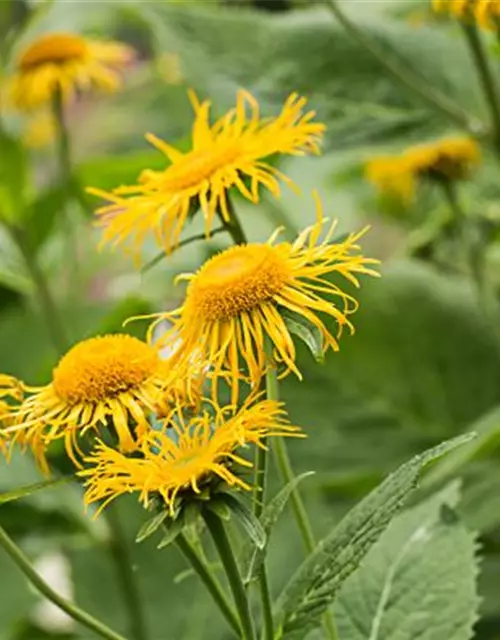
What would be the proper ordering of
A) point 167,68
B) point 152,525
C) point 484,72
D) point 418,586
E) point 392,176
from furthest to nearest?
point 167,68 < point 392,176 < point 484,72 < point 418,586 < point 152,525

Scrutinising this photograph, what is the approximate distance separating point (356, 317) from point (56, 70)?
235 millimetres

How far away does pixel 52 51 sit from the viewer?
0.79 meters

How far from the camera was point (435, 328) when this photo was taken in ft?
2.78

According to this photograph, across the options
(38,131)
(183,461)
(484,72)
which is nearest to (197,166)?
(183,461)

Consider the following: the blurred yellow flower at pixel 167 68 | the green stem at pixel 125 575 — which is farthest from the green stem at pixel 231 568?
the blurred yellow flower at pixel 167 68

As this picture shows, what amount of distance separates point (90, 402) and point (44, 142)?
2.69 feet

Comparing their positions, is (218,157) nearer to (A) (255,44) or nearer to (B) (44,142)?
(A) (255,44)

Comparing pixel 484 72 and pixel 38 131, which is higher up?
pixel 38 131

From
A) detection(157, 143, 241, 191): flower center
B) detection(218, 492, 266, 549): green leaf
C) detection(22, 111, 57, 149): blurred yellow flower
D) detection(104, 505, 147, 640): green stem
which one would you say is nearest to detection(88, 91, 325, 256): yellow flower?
detection(157, 143, 241, 191): flower center

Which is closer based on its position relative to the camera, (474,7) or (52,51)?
(474,7)

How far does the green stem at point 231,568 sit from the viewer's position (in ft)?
1.17

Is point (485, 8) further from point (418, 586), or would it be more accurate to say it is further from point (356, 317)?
point (356, 317)

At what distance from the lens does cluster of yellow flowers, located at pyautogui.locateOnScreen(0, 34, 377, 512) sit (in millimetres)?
351

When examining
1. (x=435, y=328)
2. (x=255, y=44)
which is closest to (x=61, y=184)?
(x=255, y=44)
